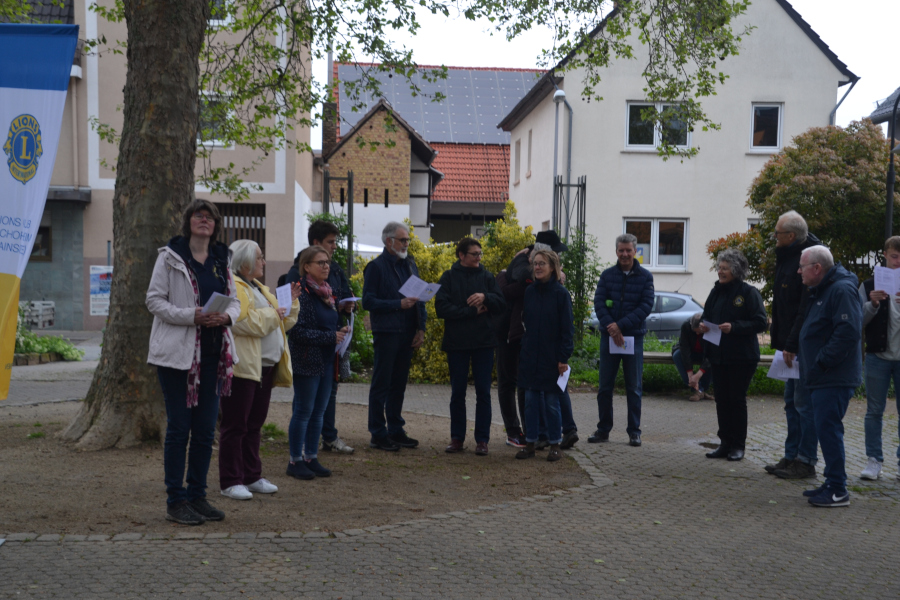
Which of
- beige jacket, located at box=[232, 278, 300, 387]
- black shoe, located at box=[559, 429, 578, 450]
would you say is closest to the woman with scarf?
beige jacket, located at box=[232, 278, 300, 387]

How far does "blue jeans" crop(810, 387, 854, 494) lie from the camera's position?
6.20 meters

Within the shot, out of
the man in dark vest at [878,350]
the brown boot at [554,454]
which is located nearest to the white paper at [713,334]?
the man in dark vest at [878,350]

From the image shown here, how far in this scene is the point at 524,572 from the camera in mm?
4395

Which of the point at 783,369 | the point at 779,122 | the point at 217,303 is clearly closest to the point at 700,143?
the point at 779,122

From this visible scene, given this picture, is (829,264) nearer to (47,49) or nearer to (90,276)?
(47,49)

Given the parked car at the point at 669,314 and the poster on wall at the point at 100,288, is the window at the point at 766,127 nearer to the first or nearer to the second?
the parked car at the point at 669,314

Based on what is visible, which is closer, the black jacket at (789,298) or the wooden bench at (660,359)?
the black jacket at (789,298)

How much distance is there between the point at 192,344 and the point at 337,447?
2.85 metres

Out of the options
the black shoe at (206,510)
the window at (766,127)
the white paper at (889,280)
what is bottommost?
the black shoe at (206,510)

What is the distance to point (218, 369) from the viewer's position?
5109mm

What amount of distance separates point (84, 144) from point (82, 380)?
12874 millimetres

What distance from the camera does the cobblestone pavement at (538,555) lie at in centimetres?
408

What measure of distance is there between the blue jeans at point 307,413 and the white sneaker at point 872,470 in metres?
4.65

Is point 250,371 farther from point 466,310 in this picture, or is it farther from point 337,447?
point 466,310
